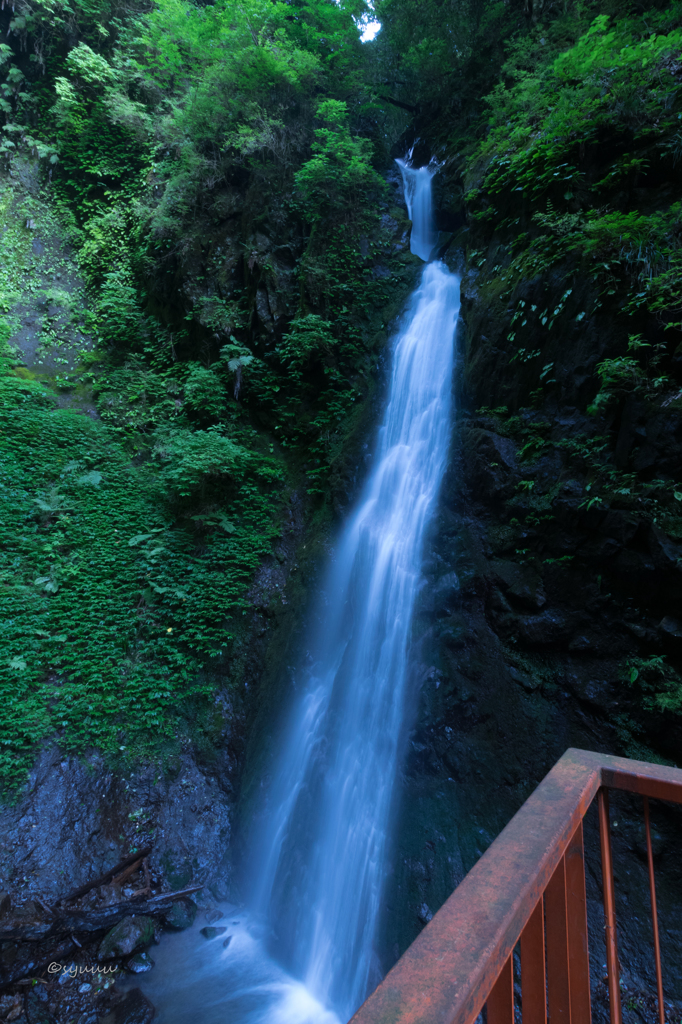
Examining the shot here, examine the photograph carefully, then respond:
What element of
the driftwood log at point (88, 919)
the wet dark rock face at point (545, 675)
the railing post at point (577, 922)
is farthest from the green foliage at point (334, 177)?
the driftwood log at point (88, 919)

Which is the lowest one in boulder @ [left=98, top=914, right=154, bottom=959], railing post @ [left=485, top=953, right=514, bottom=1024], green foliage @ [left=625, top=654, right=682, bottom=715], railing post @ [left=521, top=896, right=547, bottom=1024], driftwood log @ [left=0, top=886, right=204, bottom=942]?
boulder @ [left=98, top=914, right=154, bottom=959]

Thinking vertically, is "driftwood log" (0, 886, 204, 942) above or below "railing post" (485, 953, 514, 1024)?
below

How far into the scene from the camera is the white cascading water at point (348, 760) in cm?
441

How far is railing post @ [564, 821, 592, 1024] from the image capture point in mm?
1308

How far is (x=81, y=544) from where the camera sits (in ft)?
23.9

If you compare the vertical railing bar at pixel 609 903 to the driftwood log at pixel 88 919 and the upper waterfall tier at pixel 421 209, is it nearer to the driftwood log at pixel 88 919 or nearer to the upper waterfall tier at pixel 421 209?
the driftwood log at pixel 88 919

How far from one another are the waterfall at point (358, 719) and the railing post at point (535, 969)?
4.40 m

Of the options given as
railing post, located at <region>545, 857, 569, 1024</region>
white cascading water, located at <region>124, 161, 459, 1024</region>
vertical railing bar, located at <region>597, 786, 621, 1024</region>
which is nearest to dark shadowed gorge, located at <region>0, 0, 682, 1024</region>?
white cascading water, located at <region>124, 161, 459, 1024</region>

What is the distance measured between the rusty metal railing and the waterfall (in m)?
4.06

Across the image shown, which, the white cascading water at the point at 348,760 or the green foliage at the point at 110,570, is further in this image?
the green foliage at the point at 110,570

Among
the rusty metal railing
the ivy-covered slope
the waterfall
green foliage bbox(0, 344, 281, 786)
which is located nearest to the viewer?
the rusty metal railing

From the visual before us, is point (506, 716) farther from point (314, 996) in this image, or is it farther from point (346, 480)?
point (346, 480)

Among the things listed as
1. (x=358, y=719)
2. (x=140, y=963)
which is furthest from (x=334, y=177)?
(x=140, y=963)

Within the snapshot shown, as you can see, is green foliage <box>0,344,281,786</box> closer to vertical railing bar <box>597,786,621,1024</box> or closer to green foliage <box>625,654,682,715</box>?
green foliage <box>625,654,682,715</box>
